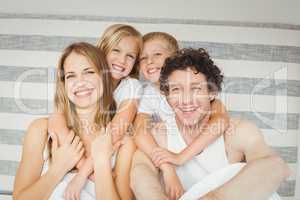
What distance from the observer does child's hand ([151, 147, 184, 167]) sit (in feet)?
3.65

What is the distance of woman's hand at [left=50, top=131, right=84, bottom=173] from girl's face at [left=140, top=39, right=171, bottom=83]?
0.96 ft

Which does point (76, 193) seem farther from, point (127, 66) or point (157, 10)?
point (157, 10)

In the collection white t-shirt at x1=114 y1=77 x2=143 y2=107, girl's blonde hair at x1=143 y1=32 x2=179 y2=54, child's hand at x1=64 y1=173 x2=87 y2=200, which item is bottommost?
child's hand at x1=64 y1=173 x2=87 y2=200

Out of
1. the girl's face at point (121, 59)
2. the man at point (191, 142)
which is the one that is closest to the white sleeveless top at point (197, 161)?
the man at point (191, 142)

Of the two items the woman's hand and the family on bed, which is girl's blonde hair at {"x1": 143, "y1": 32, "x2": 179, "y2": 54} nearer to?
the family on bed

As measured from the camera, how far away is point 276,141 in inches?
45.8

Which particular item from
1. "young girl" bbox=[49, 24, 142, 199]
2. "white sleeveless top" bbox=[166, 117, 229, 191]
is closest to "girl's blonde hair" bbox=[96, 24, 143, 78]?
"young girl" bbox=[49, 24, 142, 199]

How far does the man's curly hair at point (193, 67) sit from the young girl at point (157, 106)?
2 centimetres

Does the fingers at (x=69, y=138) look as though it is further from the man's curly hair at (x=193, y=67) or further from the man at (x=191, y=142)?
the man's curly hair at (x=193, y=67)

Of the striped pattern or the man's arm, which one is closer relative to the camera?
Answer: the man's arm

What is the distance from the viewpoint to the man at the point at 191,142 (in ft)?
3.53

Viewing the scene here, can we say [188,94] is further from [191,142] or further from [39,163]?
[39,163]

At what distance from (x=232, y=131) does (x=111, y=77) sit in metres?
0.41

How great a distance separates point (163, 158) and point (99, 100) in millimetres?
262
